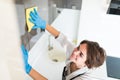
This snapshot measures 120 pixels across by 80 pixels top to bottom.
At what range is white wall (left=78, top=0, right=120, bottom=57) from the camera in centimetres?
165

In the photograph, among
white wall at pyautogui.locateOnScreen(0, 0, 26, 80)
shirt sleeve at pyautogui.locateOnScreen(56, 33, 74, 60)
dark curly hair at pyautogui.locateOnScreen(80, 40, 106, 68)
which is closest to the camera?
white wall at pyautogui.locateOnScreen(0, 0, 26, 80)

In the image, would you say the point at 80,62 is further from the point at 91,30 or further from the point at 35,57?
the point at 91,30

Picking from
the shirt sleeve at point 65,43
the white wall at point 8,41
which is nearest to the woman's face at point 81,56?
the shirt sleeve at point 65,43

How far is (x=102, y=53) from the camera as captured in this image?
3.40 ft

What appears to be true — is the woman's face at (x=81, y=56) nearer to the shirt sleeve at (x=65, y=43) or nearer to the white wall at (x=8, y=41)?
the shirt sleeve at (x=65, y=43)

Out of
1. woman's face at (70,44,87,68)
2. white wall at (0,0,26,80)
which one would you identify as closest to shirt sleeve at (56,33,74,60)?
woman's face at (70,44,87,68)

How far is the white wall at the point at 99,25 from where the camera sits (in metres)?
1.65

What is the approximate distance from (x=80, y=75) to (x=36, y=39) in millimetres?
514

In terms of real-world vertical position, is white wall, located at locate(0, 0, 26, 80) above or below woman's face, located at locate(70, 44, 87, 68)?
above

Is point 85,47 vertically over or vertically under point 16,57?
under

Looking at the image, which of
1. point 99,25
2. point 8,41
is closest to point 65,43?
point 99,25

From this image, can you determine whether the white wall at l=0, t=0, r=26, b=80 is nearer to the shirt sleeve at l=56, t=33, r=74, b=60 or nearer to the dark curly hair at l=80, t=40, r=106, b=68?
the dark curly hair at l=80, t=40, r=106, b=68

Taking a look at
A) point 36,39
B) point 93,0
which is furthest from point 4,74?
point 93,0

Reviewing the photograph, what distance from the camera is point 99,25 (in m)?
1.75
